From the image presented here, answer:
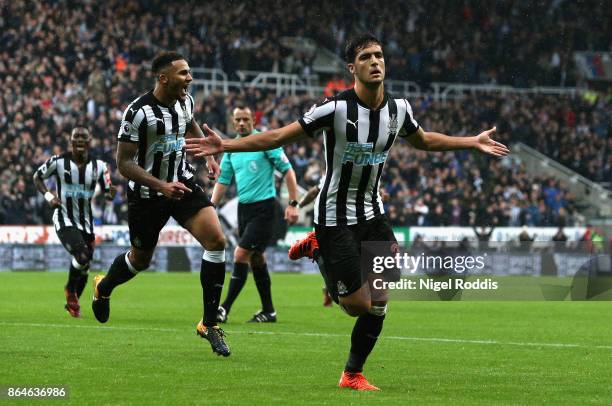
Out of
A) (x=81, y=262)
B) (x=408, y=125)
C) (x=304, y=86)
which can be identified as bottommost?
(x=304, y=86)

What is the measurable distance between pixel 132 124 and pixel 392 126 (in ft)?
8.88

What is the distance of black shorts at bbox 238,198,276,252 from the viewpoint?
48.2 feet

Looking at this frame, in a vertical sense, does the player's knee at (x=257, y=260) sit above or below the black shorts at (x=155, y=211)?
below

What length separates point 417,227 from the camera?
34719 mm

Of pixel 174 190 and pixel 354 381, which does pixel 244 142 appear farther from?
pixel 174 190

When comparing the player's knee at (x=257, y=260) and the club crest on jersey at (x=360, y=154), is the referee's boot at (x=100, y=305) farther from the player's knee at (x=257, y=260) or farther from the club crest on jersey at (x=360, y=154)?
the club crest on jersey at (x=360, y=154)

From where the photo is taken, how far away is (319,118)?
812 centimetres

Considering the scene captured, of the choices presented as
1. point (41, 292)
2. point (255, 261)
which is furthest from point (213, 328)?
point (41, 292)

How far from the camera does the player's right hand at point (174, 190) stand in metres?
9.70

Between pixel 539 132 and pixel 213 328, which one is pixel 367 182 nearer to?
pixel 213 328

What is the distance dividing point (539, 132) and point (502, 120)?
57.0 inches

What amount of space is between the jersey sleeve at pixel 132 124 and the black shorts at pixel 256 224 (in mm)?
4690

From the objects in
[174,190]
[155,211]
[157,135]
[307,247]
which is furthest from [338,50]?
[307,247]

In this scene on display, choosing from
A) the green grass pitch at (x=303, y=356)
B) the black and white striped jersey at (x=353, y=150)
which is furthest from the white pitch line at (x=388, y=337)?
the black and white striped jersey at (x=353, y=150)
